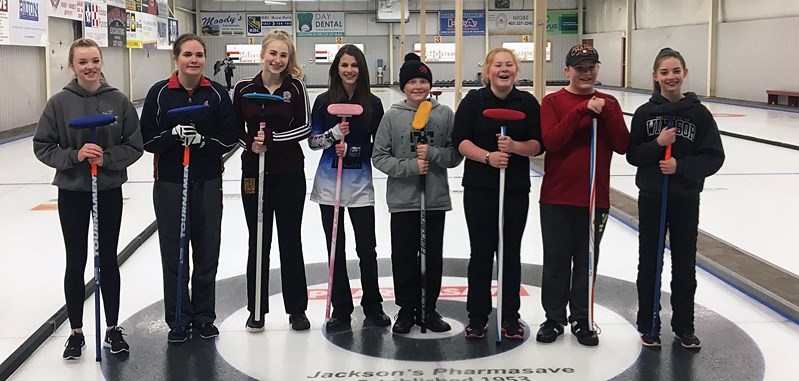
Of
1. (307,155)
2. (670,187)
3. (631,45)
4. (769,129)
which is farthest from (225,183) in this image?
(631,45)

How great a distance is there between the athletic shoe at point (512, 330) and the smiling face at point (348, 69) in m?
1.44

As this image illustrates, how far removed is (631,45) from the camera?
3069 centimetres

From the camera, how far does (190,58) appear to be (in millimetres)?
3814

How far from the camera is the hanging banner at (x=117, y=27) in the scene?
836 inches

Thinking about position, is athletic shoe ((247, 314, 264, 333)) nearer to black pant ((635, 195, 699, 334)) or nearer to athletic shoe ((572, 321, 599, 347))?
athletic shoe ((572, 321, 599, 347))

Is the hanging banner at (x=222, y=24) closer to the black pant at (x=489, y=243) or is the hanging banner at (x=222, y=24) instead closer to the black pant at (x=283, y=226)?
the black pant at (x=283, y=226)

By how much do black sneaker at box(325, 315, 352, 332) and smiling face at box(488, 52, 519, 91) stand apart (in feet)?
4.72

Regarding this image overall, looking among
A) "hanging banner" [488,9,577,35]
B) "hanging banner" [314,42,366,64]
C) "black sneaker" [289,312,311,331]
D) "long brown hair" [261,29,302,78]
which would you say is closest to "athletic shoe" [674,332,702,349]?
"black sneaker" [289,312,311,331]

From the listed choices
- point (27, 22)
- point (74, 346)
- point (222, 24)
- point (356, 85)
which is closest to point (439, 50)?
point (222, 24)

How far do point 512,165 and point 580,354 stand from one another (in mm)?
946

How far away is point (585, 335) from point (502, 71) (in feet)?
4.39

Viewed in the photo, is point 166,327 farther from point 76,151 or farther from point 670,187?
point 670,187

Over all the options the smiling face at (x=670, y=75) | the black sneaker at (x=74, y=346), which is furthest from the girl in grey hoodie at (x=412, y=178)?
the black sneaker at (x=74, y=346)

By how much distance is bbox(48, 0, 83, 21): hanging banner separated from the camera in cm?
1692
